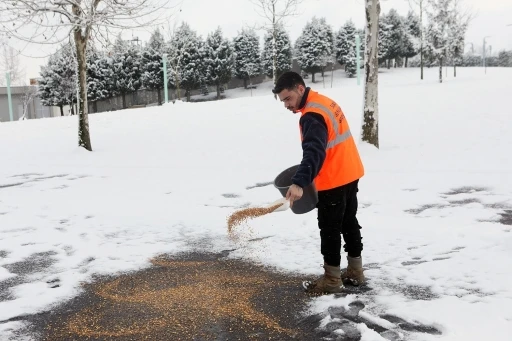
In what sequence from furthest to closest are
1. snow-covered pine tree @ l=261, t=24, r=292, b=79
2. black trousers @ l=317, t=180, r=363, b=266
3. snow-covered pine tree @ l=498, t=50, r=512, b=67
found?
snow-covered pine tree @ l=498, t=50, r=512, b=67 → snow-covered pine tree @ l=261, t=24, r=292, b=79 → black trousers @ l=317, t=180, r=363, b=266

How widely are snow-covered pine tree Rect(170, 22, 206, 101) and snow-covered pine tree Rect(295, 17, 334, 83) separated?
11.8 m

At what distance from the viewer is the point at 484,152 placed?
1052 cm

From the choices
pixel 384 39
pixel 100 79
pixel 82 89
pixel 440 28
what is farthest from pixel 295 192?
pixel 384 39

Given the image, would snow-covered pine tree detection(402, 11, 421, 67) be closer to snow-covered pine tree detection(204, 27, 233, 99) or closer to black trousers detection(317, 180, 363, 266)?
snow-covered pine tree detection(204, 27, 233, 99)

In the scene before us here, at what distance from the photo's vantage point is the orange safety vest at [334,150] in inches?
145

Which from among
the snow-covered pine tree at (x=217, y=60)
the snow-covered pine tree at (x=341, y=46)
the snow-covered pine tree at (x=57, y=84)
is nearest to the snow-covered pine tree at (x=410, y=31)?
the snow-covered pine tree at (x=341, y=46)

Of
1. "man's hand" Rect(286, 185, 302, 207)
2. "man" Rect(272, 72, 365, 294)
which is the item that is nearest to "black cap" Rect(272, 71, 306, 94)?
"man" Rect(272, 72, 365, 294)

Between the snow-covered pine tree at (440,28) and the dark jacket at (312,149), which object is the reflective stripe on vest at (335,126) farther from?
the snow-covered pine tree at (440,28)

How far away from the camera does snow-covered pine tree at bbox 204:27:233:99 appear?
5216 cm

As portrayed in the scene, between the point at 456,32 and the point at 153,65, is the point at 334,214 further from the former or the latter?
the point at 153,65

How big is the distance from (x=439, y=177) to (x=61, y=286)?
6699 mm

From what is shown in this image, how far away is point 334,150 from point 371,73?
7.83 meters

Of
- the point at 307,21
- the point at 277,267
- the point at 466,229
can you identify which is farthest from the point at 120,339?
the point at 307,21

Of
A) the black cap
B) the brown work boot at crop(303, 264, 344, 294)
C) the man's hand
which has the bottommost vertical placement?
the brown work boot at crop(303, 264, 344, 294)
